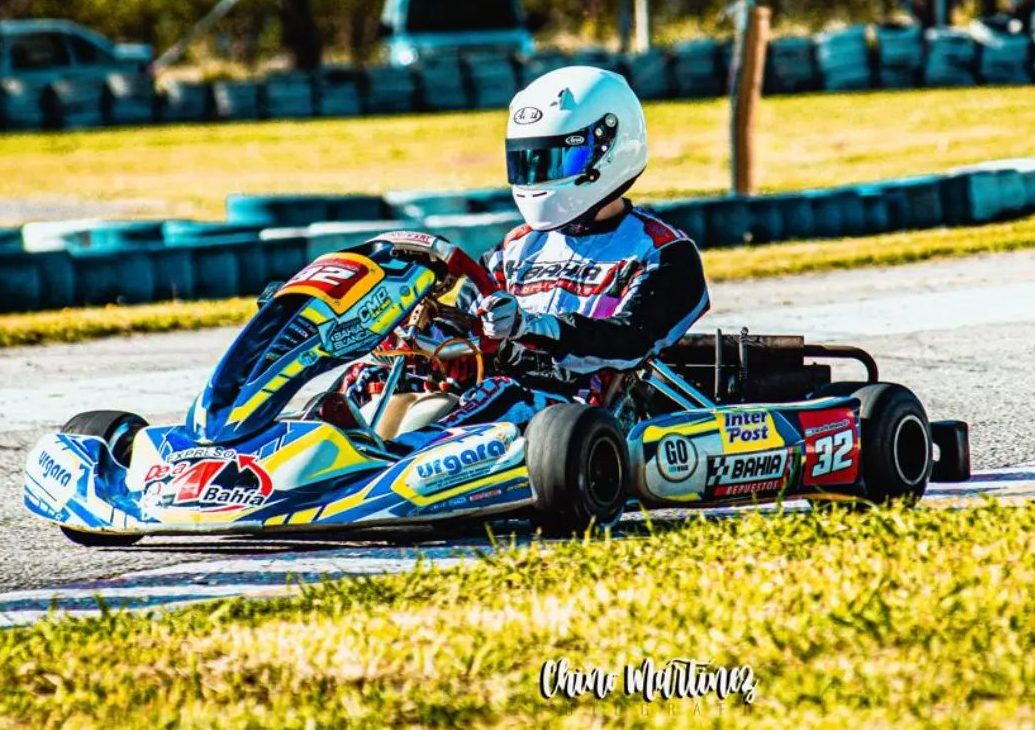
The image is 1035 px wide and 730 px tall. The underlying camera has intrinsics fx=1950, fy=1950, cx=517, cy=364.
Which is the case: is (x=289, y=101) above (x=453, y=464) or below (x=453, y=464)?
below

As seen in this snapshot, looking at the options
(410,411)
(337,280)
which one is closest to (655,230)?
(410,411)

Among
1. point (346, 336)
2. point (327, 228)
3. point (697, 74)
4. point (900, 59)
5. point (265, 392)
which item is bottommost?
point (697, 74)

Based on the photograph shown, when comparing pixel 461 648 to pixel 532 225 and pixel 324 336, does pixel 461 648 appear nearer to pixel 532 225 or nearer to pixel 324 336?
pixel 324 336

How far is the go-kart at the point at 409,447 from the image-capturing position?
16.4ft

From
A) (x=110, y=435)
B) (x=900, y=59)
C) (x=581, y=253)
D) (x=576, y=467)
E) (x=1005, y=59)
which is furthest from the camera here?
(x=900, y=59)

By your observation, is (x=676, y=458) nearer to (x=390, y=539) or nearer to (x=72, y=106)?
(x=390, y=539)

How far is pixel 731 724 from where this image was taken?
3270mm

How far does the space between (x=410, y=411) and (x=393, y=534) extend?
1.21 ft

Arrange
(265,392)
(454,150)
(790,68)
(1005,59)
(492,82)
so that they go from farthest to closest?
(492,82) → (790,68) → (1005,59) → (454,150) → (265,392)

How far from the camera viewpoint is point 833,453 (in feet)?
18.1

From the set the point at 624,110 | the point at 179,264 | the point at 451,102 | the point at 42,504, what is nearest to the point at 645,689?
the point at 42,504

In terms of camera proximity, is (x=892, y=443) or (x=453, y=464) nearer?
(x=453, y=464)

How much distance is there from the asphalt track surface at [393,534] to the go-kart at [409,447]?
130 mm

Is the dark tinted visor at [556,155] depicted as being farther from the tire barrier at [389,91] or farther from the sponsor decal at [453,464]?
the tire barrier at [389,91]
